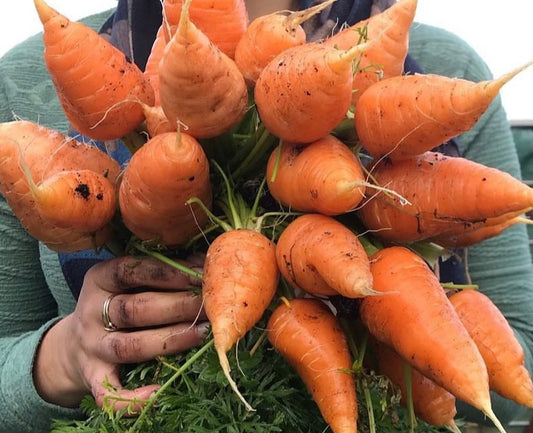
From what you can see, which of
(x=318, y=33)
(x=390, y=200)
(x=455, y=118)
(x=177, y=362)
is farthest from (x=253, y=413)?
(x=318, y=33)

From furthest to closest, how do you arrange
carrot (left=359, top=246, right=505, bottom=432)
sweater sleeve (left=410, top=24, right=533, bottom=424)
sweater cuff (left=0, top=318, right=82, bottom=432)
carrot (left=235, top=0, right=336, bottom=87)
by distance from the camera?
sweater sleeve (left=410, top=24, right=533, bottom=424)
sweater cuff (left=0, top=318, right=82, bottom=432)
carrot (left=235, top=0, right=336, bottom=87)
carrot (left=359, top=246, right=505, bottom=432)

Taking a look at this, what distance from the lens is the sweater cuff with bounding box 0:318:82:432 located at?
3.09 ft

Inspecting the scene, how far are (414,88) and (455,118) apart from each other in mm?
57

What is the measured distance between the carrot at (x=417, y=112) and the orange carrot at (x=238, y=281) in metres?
0.17

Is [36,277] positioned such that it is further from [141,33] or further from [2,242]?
[141,33]

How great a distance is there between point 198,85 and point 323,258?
8.9 inches

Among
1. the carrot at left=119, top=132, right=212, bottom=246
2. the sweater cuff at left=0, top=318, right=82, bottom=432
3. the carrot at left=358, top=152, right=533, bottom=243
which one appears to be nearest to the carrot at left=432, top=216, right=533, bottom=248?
the carrot at left=358, top=152, right=533, bottom=243

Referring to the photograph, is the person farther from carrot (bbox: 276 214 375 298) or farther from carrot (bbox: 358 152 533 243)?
carrot (bbox: 358 152 533 243)

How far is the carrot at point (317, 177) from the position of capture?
0.62 m

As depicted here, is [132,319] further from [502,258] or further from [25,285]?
[502,258]

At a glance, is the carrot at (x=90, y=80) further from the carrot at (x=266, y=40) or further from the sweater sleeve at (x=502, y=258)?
the sweater sleeve at (x=502, y=258)

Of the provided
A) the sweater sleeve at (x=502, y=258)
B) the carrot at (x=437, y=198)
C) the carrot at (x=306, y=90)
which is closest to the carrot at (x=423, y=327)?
the carrot at (x=437, y=198)

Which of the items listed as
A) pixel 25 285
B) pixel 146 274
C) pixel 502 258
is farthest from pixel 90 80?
pixel 502 258

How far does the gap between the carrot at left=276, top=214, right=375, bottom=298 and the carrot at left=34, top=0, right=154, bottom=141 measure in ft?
0.79
